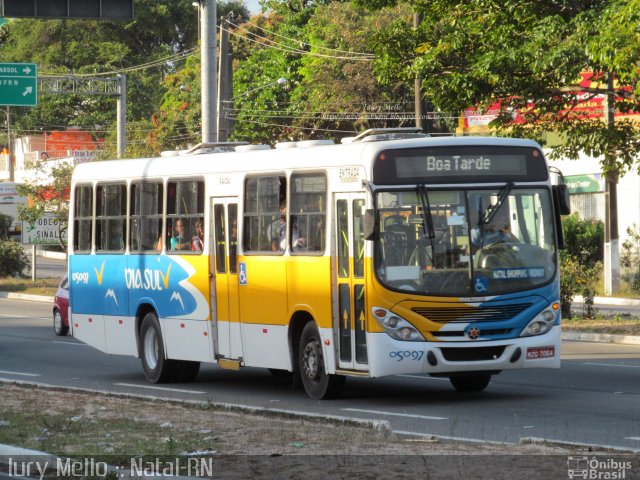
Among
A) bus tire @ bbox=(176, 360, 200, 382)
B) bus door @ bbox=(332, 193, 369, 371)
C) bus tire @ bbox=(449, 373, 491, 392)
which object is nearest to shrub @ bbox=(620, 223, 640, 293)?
bus tire @ bbox=(176, 360, 200, 382)

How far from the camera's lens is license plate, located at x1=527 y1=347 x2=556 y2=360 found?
15312mm

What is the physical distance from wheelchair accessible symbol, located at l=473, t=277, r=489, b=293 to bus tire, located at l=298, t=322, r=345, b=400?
197 cm

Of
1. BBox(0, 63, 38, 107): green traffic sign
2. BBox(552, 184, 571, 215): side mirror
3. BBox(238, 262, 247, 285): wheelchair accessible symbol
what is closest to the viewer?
BBox(552, 184, 571, 215): side mirror

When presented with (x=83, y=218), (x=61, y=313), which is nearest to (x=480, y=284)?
(x=83, y=218)

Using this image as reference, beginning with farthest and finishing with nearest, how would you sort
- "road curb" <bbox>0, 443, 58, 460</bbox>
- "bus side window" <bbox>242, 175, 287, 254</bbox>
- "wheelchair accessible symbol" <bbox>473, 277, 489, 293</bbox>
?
1. "bus side window" <bbox>242, 175, 287, 254</bbox>
2. "wheelchair accessible symbol" <bbox>473, 277, 489, 293</bbox>
3. "road curb" <bbox>0, 443, 58, 460</bbox>

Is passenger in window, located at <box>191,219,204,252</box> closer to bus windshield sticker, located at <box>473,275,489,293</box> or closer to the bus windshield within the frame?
the bus windshield

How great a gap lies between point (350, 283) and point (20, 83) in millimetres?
25794

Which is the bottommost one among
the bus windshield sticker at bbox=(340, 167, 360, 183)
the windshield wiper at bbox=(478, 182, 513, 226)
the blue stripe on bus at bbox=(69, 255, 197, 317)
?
the blue stripe on bus at bbox=(69, 255, 197, 317)

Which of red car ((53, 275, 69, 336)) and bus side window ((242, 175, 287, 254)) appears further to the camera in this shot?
red car ((53, 275, 69, 336))

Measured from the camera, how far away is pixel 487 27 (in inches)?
979

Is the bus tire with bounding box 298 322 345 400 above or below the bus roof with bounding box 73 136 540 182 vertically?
below

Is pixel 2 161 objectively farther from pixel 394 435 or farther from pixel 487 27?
pixel 394 435

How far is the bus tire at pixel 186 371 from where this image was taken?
Answer: 63.6 feet

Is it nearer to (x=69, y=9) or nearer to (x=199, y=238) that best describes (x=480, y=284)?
(x=199, y=238)
